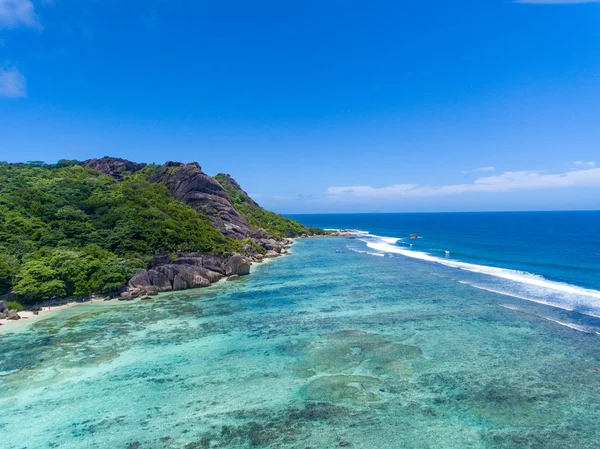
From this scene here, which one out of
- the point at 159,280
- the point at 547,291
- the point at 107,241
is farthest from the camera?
the point at 107,241

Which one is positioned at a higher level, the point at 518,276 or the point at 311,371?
the point at 518,276

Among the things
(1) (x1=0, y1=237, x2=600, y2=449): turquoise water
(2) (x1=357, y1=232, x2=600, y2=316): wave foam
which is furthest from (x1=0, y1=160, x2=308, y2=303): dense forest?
(2) (x1=357, y1=232, x2=600, y2=316): wave foam

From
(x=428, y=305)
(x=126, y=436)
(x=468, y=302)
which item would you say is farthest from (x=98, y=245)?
(x=468, y=302)

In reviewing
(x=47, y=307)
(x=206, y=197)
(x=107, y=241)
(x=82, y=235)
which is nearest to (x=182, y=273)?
(x=107, y=241)

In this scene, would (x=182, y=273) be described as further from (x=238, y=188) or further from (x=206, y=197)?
(x=238, y=188)

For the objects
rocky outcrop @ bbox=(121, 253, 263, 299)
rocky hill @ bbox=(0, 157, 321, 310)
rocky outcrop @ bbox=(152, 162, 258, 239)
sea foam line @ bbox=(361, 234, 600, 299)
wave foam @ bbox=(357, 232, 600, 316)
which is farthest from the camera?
rocky outcrop @ bbox=(152, 162, 258, 239)

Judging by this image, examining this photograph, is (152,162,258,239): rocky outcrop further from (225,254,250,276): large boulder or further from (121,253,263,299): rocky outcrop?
(121,253,263,299): rocky outcrop

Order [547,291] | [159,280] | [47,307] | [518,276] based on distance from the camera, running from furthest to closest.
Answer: [518,276]
[159,280]
[547,291]
[47,307]
